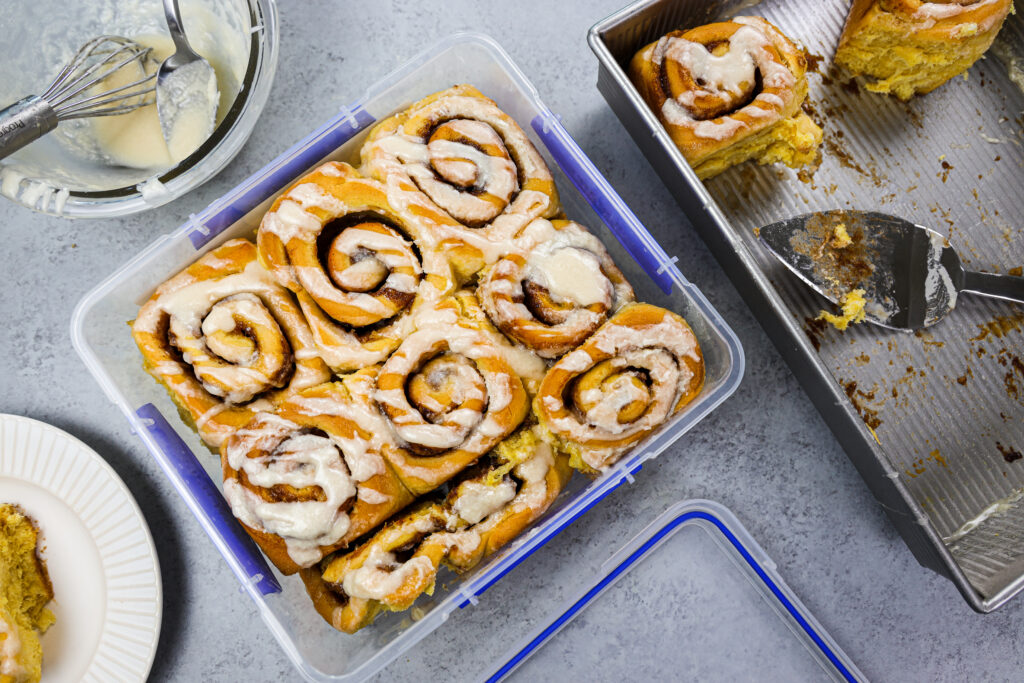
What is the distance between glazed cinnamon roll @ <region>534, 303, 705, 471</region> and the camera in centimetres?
136

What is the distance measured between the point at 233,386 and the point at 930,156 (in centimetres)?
152

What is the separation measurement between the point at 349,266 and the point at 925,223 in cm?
123

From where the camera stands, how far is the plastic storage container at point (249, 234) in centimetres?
143

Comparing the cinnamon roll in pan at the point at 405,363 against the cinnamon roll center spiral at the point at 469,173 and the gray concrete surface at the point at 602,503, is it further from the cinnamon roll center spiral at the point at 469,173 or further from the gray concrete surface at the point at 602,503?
the gray concrete surface at the point at 602,503

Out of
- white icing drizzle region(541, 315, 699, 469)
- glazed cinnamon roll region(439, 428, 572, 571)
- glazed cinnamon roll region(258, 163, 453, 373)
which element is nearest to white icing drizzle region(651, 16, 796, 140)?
white icing drizzle region(541, 315, 699, 469)

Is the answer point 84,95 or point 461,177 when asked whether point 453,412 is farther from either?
point 84,95

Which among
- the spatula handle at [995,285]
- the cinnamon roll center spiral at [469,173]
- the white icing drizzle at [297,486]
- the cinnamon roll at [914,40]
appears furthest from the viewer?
the spatula handle at [995,285]

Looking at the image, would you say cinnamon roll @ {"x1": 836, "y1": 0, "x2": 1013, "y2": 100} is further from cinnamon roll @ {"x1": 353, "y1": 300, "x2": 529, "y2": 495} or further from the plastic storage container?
cinnamon roll @ {"x1": 353, "y1": 300, "x2": 529, "y2": 495}

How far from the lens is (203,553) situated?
1.68m

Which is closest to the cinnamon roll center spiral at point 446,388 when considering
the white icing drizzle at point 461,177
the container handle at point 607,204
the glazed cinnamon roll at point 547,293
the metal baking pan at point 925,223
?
the glazed cinnamon roll at point 547,293

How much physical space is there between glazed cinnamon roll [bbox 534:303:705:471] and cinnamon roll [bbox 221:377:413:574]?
0.32m

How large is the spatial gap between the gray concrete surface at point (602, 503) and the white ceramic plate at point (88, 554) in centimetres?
9

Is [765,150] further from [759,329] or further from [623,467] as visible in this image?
[623,467]

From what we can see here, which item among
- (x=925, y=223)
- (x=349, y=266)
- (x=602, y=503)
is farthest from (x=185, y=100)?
(x=925, y=223)
